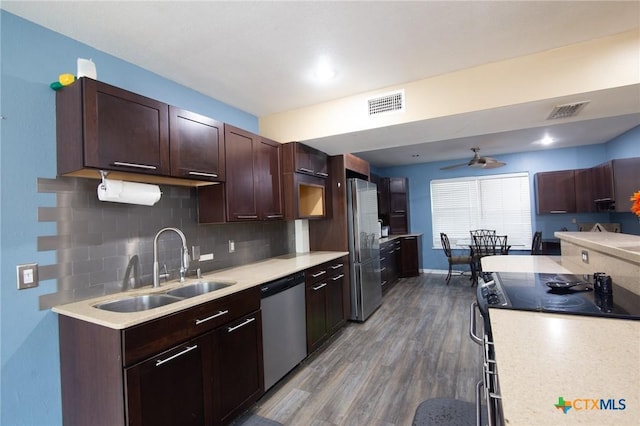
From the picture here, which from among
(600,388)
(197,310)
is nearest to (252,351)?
(197,310)

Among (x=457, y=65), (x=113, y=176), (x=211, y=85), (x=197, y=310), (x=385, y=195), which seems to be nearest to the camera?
(x=197, y=310)

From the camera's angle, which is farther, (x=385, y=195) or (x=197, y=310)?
(x=385, y=195)

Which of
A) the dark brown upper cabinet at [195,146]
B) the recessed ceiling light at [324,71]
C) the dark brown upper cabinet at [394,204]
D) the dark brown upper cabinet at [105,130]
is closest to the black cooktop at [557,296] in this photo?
the recessed ceiling light at [324,71]

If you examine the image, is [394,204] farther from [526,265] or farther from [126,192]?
[126,192]

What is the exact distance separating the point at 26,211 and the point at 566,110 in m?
3.71

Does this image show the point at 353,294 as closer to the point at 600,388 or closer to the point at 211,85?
the point at 211,85

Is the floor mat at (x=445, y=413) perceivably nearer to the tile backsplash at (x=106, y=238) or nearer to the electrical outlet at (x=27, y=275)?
the tile backsplash at (x=106, y=238)

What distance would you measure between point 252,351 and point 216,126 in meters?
1.73

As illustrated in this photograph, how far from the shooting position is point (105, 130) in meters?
1.63

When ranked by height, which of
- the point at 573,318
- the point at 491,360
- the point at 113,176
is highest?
the point at 113,176

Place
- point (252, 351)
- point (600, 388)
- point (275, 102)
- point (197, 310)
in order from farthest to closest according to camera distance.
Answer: point (275, 102) < point (252, 351) < point (197, 310) < point (600, 388)

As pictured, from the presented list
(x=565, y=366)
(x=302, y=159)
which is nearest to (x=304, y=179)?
(x=302, y=159)

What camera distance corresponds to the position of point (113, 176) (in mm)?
1853

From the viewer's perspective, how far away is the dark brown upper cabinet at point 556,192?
17.1 ft
